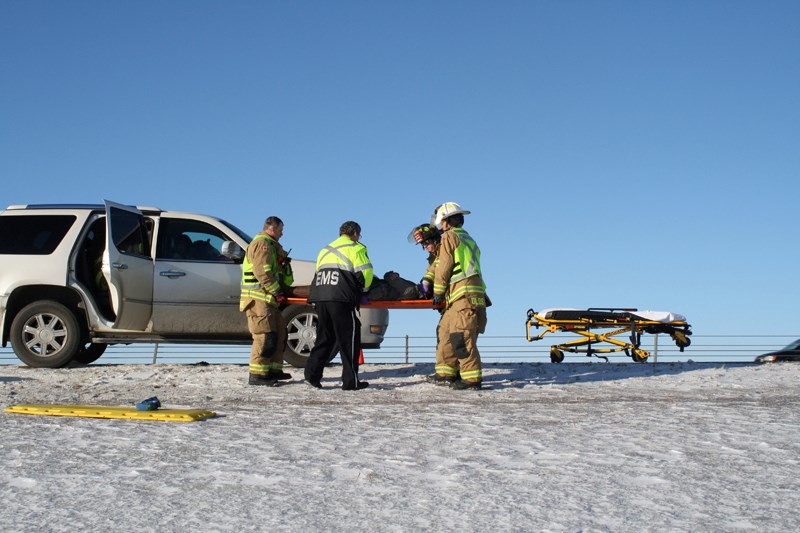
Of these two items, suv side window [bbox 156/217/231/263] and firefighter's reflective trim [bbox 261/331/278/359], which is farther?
suv side window [bbox 156/217/231/263]

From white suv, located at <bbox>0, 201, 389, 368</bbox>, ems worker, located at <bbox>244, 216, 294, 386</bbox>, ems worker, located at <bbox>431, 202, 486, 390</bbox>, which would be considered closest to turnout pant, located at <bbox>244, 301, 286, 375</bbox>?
ems worker, located at <bbox>244, 216, 294, 386</bbox>

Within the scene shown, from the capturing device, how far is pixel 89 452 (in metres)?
4.86

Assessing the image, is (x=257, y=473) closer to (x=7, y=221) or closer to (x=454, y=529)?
(x=454, y=529)

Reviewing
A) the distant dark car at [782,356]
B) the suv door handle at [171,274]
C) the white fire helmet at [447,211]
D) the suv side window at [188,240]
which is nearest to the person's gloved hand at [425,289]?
the white fire helmet at [447,211]

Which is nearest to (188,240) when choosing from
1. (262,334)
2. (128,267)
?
(128,267)

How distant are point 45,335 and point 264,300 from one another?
358 centimetres

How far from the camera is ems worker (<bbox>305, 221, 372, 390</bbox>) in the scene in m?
8.52

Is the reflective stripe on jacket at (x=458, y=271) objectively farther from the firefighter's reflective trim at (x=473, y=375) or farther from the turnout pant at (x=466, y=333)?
the firefighter's reflective trim at (x=473, y=375)

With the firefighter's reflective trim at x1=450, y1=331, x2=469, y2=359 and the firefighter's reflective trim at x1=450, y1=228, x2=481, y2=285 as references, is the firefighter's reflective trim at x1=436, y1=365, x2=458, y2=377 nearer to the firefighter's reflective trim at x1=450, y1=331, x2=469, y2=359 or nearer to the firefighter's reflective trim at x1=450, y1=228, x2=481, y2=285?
the firefighter's reflective trim at x1=450, y1=331, x2=469, y2=359

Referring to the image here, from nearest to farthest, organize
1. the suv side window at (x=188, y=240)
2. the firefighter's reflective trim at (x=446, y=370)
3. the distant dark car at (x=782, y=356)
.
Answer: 1. the firefighter's reflective trim at (x=446, y=370)
2. the suv side window at (x=188, y=240)
3. the distant dark car at (x=782, y=356)

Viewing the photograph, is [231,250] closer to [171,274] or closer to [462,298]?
[171,274]

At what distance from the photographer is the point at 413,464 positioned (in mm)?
4598

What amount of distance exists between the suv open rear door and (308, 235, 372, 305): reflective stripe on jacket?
271 centimetres

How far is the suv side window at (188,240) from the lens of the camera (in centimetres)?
1062
